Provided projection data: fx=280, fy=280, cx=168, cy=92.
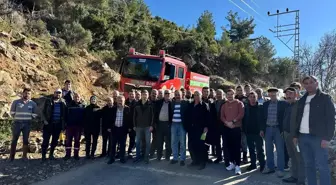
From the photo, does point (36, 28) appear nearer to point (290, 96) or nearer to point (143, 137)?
point (143, 137)

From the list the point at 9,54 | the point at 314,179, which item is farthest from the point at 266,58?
the point at 314,179

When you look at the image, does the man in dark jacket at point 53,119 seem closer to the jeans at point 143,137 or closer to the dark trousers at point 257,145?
the jeans at point 143,137

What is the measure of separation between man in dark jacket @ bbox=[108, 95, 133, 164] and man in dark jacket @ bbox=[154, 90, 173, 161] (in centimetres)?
76

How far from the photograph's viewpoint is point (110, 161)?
739cm

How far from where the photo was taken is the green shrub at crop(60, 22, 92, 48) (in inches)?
744

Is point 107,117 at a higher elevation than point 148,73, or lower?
lower

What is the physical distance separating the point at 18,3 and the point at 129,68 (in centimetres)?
1248

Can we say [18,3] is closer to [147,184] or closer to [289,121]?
[147,184]

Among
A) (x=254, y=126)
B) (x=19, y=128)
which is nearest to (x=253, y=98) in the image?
(x=254, y=126)

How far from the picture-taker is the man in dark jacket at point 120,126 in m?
7.46

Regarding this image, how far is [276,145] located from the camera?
6145mm

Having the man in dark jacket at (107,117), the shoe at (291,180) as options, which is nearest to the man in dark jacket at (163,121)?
the man in dark jacket at (107,117)

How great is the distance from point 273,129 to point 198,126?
172 centimetres

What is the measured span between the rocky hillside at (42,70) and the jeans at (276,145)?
8.54 metres
